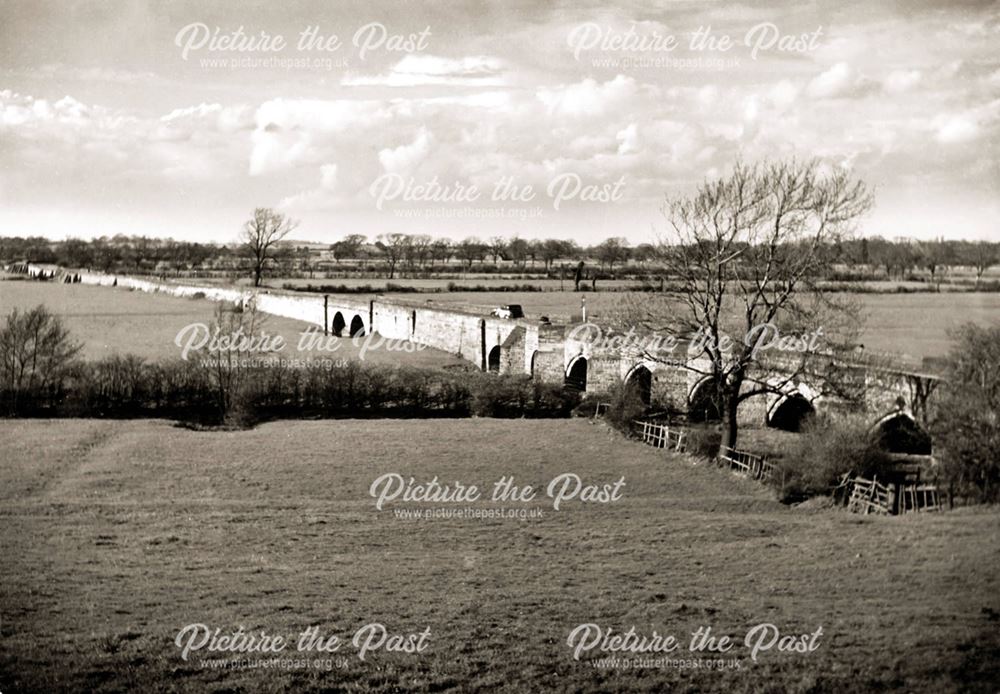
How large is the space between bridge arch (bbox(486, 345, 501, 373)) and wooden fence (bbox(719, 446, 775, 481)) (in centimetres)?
1586

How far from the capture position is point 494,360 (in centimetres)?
3897

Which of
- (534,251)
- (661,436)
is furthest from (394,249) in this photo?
(661,436)

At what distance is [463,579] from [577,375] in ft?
72.5

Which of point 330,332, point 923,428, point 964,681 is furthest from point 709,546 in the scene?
point 330,332

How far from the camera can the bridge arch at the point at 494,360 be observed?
3853 centimetres

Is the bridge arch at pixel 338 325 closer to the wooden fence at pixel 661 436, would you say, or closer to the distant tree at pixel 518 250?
the wooden fence at pixel 661 436

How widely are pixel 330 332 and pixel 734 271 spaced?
3433 cm

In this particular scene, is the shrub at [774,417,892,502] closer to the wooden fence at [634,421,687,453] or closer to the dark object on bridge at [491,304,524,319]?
the wooden fence at [634,421,687,453]

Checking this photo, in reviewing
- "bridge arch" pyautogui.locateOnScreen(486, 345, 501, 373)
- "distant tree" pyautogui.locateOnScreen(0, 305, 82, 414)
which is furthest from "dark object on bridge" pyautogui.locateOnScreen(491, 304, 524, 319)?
"distant tree" pyautogui.locateOnScreen(0, 305, 82, 414)

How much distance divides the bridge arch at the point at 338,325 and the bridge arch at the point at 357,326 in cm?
80

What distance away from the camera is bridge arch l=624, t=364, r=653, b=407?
3117cm

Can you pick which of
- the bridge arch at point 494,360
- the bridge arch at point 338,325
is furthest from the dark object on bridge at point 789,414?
the bridge arch at point 338,325

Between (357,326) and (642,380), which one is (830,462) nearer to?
(642,380)

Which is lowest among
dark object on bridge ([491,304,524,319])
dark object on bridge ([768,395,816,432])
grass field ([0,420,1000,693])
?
grass field ([0,420,1000,693])
